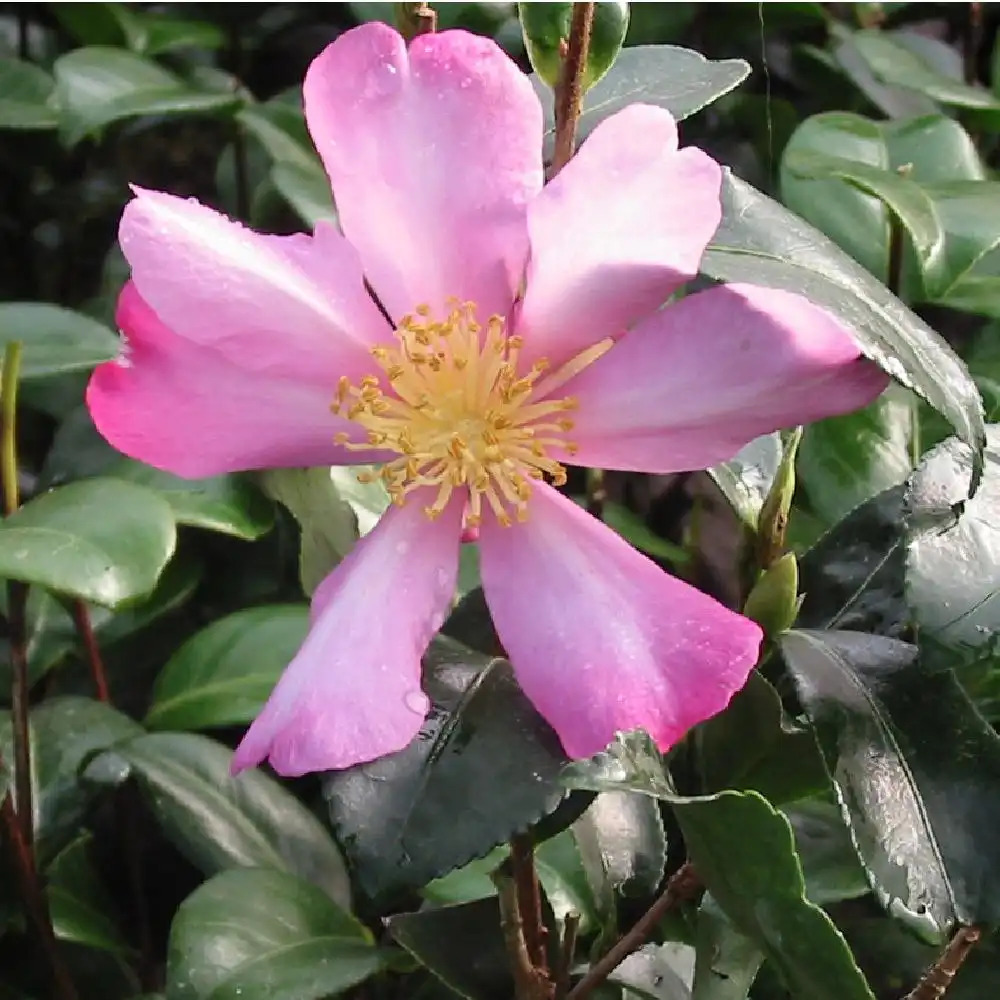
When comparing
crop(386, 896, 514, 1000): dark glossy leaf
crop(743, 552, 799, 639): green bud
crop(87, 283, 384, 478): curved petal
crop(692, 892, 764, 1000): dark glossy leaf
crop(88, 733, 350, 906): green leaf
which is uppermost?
crop(87, 283, 384, 478): curved petal

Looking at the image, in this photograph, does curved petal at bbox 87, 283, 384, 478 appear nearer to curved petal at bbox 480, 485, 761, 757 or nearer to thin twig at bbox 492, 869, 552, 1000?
curved petal at bbox 480, 485, 761, 757

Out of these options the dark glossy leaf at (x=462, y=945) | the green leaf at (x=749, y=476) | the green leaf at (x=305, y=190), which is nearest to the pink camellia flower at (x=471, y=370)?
the green leaf at (x=749, y=476)

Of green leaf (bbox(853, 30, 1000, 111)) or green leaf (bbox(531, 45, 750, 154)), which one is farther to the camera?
green leaf (bbox(853, 30, 1000, 111))

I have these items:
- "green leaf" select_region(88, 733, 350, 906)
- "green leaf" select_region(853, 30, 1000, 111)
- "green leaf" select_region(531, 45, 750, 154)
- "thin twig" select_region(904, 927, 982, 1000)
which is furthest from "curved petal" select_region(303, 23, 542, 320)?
"green leaf" select_region(853, 30, 1000, 111)

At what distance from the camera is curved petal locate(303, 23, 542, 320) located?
0.47m

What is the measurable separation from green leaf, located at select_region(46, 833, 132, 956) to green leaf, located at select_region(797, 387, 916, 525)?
55cm

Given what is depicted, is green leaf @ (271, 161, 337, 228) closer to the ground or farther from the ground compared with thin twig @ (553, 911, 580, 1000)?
farther from the ground

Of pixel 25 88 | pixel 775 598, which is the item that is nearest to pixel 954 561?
pixel 775 598

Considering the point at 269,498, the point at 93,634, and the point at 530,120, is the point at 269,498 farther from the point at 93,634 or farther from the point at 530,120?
the point at 530,120

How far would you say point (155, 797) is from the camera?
77cm

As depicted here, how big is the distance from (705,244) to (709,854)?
232mm

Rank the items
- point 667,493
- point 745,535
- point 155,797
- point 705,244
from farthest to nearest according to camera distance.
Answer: point 667,493 < point 155,797 < point 745,535 < point 705,244

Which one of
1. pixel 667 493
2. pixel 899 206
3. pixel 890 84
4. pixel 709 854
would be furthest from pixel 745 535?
pixel 890 84

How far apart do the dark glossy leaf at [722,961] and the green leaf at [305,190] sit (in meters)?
0.61
